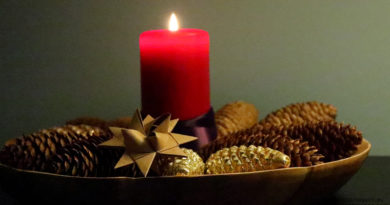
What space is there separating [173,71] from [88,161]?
0.17 m

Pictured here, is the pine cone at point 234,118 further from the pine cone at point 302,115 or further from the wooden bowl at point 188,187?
the wooden bowl at point 188,187

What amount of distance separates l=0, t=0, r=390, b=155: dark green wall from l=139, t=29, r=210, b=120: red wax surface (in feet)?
0.98

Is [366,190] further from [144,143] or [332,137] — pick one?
[144,143]

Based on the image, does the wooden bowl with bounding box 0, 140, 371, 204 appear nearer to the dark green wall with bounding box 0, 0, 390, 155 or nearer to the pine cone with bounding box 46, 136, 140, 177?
the pine cone with bounding box 46, 136, 140, 177

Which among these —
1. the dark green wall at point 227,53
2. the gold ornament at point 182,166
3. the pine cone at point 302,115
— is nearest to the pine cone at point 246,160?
the gold ornament at point 182,166

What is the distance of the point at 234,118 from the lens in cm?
78

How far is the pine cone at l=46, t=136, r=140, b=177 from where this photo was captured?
51cm

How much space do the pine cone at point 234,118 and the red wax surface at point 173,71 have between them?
0.13m

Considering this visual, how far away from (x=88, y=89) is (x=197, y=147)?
1.29 feet

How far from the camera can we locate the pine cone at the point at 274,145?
0.52 metres

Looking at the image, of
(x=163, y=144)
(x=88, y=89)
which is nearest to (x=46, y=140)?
(x=163, y=144)

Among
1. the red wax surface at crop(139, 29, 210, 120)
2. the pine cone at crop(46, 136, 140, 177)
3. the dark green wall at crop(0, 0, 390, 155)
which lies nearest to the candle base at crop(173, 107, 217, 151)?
the red wax surface at crop(139, 29, 210, 120)

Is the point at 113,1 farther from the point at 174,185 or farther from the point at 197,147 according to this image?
the point at 174,185

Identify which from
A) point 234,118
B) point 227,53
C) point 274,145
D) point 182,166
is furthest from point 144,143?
point 227,53
